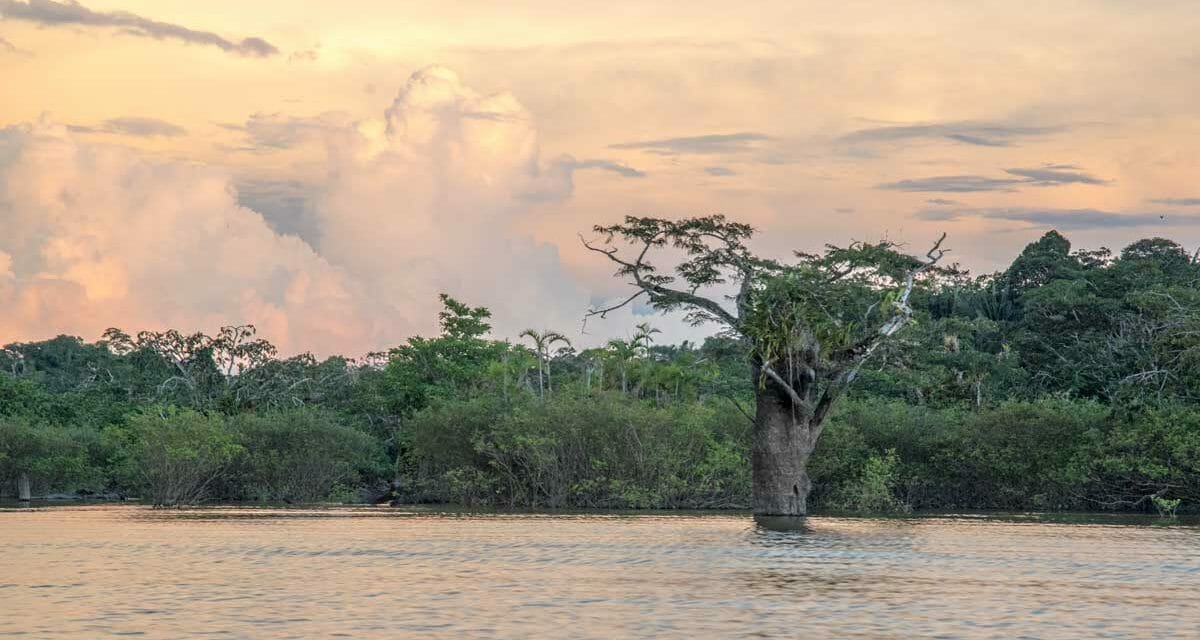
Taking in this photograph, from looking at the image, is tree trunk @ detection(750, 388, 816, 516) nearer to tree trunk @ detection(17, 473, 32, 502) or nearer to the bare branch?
the bare branch

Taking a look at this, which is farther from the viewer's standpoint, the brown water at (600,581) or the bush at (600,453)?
the bush at (600,453)

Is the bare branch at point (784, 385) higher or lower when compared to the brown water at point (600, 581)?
higher

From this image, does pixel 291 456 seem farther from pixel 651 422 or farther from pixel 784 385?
pixel 784 385

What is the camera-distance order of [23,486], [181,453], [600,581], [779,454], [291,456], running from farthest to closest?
1. [23,486]
2. [291,456]
3. [181,453]
4. [779,454]
5. [600,581]

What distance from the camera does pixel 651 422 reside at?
57188 mm

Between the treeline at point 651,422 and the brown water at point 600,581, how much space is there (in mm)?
11677

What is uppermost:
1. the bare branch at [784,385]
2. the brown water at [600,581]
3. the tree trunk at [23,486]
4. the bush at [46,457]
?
the bare branch at [784,385]

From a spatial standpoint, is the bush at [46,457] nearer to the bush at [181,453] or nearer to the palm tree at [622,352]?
the bush at [181,453]


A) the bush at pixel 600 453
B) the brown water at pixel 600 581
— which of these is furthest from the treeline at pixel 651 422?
the brown water at pixel 600 581

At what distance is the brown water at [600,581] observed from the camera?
19.7 metres

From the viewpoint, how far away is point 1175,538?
37812 mm

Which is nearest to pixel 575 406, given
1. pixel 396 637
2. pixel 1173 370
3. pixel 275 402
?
pixel 1173 370

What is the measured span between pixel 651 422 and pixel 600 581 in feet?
103

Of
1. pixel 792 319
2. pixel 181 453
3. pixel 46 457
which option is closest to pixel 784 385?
pixel 792 319
